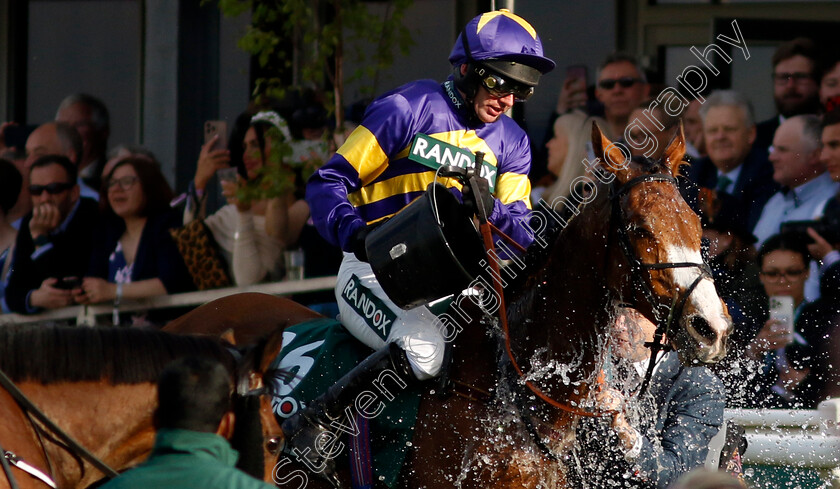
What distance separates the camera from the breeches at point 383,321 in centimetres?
375

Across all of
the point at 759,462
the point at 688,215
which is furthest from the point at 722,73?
the point at 688,215

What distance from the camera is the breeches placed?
3752 mm

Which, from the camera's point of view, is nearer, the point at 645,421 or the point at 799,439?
the point at 645,421

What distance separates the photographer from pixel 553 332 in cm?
368

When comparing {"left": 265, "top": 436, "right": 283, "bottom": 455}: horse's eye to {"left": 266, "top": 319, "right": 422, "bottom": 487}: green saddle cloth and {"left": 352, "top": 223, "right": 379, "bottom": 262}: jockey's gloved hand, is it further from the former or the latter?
{"left": 352, "top": 223, "right": 379, "bottom": 262}: jockey's gloved hand

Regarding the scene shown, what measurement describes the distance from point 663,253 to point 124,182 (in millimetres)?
5038

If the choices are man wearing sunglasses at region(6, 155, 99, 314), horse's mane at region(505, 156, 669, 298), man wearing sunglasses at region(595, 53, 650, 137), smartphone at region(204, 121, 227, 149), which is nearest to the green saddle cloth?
horse's mane at region(505, 156, 669, 298)

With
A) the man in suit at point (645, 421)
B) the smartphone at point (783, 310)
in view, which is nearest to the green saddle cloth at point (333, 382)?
the man in suit at point (645, 421)

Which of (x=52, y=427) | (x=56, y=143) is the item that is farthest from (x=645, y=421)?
(x=56, y=143)

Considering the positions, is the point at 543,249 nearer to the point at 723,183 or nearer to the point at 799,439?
the point at 799,439

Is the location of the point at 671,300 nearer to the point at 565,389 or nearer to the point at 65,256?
the point at 565,389

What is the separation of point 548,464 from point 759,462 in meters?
2.02

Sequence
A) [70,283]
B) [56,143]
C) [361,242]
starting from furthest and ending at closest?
[56,143] → [70,283] → [361,242]

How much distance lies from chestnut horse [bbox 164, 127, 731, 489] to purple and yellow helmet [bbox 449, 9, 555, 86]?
0.51 m
